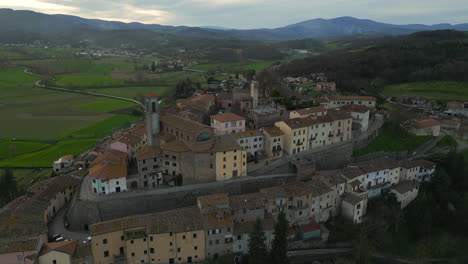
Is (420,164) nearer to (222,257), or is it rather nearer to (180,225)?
(222,257)

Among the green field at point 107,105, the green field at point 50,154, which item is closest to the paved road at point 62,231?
the green field at point 50,154

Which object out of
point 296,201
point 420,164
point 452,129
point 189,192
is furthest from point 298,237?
point 452,129

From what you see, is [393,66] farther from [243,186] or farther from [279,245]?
[279,245]

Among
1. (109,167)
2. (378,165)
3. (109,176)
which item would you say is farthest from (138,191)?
(378,165)

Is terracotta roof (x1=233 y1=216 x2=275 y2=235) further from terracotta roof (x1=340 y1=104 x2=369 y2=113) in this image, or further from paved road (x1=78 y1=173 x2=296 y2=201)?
terracotta roof (x1=340 y1=104 x2=369 y2=113)

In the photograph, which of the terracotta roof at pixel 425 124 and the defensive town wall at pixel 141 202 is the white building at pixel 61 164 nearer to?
the defensive town wall at pixel 141 202
